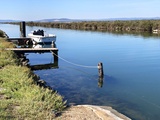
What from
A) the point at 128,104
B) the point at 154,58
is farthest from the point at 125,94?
the point at 154,58

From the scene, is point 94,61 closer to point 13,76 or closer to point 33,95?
point 13,76

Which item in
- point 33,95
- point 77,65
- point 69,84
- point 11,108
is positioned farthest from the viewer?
point 77,65

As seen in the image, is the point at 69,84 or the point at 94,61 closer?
the point at 69,84

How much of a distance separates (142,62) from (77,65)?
5800mm

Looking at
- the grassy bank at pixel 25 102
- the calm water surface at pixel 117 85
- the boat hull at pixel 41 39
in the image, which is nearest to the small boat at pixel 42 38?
the boat hull at pixel 41 39

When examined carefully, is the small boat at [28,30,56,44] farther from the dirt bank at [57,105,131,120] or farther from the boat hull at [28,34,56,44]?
the dirt bank at [57,105,131,120]

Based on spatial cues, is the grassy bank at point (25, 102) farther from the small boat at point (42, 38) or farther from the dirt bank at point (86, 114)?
the small boat at point (42, 38)

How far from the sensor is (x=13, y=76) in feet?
36.2

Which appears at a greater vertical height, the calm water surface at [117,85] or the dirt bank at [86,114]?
the dirt bank at [86,114]

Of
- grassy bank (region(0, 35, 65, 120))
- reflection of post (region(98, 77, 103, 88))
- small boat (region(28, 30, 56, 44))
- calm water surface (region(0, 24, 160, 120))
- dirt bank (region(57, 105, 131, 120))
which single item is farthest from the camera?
small boat (region(28, 30, 56, 44))

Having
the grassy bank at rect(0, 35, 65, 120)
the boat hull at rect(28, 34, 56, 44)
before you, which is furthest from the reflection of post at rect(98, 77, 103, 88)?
the boat hull at rect(28, 34, 56, 44)

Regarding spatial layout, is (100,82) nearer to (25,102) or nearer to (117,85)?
(117,85)

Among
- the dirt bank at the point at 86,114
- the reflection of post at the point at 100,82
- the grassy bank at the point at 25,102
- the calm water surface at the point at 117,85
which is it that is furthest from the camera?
the reflection of post at the point at 100,82

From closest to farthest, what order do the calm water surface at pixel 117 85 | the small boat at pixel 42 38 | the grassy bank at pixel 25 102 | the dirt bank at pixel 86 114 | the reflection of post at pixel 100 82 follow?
1. the grassy bank at pixel 25 102
2. the dirt bank at pixel 86 114
3. the calm water surface at pixel 117 85
4. the reflection of post at pixel 100 82
5. the small boat at pixel 42 38
